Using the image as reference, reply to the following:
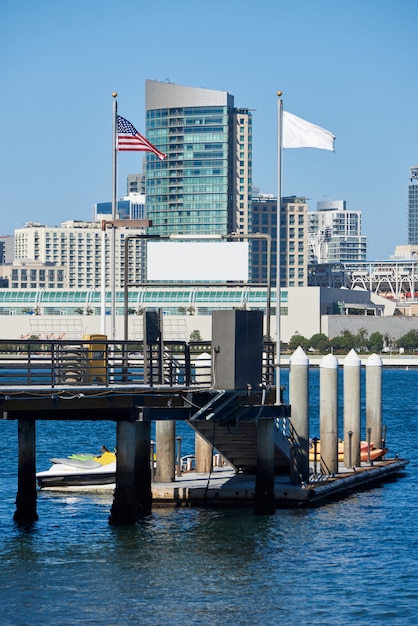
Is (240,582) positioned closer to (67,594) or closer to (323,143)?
(67,594)

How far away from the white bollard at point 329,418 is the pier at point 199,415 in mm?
30

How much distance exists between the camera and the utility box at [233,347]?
3462cm

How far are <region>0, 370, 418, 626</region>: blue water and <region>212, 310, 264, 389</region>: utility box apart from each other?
13.2 ft

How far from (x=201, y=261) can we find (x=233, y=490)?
645 centimetres

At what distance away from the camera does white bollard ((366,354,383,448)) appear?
165 ft

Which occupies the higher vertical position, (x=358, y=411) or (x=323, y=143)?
(x=323, y=143)

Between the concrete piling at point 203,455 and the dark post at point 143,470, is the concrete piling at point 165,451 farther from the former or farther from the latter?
the dark post at point 143,470

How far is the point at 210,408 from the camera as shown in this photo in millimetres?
35375

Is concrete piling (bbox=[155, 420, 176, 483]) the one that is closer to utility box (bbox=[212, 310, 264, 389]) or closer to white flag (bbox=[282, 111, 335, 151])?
utility box (bbox=[212, 310, 264, 389])

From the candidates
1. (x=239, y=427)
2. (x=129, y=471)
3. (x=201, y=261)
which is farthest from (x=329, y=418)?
(x=129, y=471)

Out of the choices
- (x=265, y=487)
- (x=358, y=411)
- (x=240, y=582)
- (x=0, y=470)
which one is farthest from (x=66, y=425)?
(x=240, y=582)

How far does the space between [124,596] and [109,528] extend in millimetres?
7613

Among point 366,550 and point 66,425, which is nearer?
point 366,550

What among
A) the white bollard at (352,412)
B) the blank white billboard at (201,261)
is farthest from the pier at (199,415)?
the blank white billboard at (201,261)
